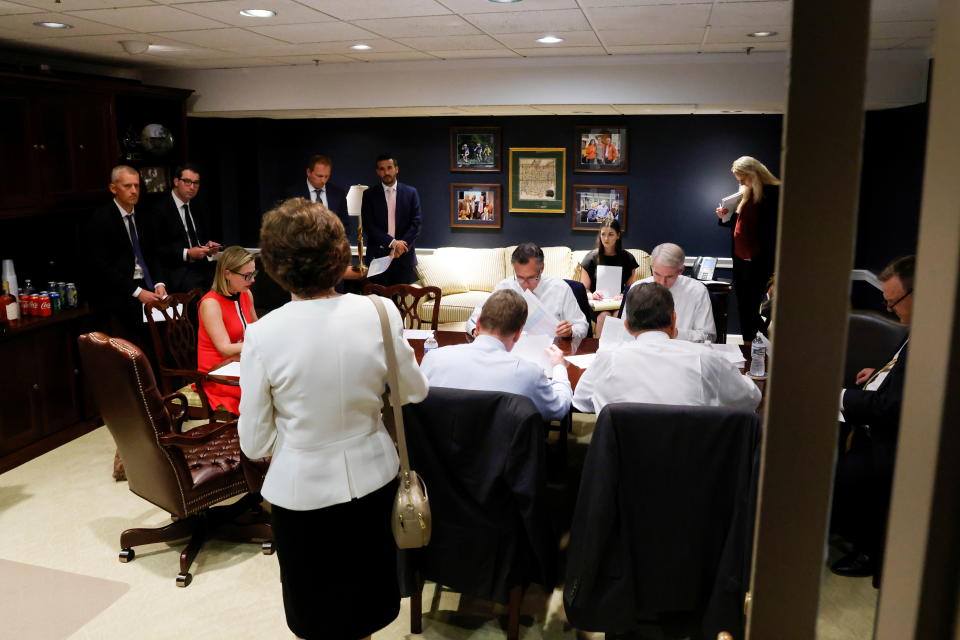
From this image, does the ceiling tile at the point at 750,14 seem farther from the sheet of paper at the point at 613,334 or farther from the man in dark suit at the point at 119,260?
the man in dark suit at the point at 119,260

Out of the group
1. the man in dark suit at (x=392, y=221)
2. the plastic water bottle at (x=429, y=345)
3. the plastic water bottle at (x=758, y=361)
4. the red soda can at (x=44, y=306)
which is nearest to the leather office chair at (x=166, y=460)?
the plastic water bottle at (x=429, y=345)

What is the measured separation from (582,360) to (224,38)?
313 centimetres

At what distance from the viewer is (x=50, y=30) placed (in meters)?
4.54

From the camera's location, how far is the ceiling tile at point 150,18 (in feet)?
13.0

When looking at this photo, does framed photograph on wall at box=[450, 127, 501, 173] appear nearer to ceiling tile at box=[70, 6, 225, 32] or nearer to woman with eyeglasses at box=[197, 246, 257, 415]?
ceiling tile at box=[70, 6, 225, 32]

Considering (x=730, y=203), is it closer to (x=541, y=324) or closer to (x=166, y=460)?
(x=541, y=324)

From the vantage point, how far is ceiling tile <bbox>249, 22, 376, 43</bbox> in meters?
4.38

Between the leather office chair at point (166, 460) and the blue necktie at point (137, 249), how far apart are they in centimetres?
200

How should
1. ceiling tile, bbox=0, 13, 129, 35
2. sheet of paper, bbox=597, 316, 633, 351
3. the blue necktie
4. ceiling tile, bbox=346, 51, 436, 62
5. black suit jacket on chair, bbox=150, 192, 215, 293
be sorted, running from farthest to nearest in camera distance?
black suit jacket on chair, bbox=150, 192, 215, 293 < ceiling tile, bbox=346, 51, 436, 62 < the blue necktie < ceiling tile, bbox=0, 13, 129, 35 < sheet of paper, bbox=597, 316, 633, 351

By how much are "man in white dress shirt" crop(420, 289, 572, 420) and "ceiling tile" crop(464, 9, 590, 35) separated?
177 centimetres

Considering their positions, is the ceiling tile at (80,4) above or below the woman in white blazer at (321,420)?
above

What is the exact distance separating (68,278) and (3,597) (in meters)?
2.98

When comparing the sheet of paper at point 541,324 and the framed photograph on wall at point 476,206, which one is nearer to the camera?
the sheet of paper at point 541,324

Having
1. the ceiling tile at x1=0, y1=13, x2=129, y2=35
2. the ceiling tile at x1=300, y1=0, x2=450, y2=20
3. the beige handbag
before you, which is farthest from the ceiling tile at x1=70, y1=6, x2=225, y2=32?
the beige handbag
